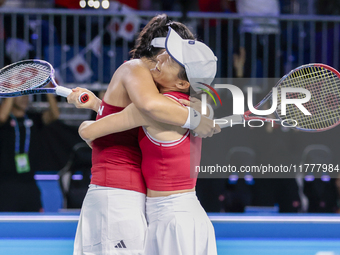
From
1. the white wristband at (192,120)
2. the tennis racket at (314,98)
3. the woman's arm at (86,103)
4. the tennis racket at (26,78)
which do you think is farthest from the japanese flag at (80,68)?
the white wristband at (192,120)

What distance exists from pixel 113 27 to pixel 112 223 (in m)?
3.10

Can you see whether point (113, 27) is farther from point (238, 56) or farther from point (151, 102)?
point (151, 102)

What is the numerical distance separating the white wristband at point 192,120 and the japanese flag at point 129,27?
9.42 ft

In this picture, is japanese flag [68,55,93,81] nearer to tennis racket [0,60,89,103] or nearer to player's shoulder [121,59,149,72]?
tennis racket [0,60,89,103]

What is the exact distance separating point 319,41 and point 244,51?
881 millimetres

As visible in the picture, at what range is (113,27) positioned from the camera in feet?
14.4

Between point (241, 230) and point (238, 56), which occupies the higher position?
point (238, 56)

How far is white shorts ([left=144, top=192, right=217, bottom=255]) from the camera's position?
1.53m

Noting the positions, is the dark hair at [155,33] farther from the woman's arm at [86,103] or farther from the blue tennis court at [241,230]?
the blue tennis court at [241,230]

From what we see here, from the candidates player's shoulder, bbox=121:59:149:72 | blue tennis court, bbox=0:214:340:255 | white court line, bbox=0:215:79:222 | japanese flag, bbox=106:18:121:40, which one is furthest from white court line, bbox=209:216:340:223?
japanese flag, bbox=106:18:121:40

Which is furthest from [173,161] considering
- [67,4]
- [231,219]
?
→ [67,4]

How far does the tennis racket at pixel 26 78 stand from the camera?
2.31 meters

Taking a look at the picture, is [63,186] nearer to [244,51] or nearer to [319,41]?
[244,51]

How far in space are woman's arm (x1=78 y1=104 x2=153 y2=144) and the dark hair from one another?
0.30 metres
